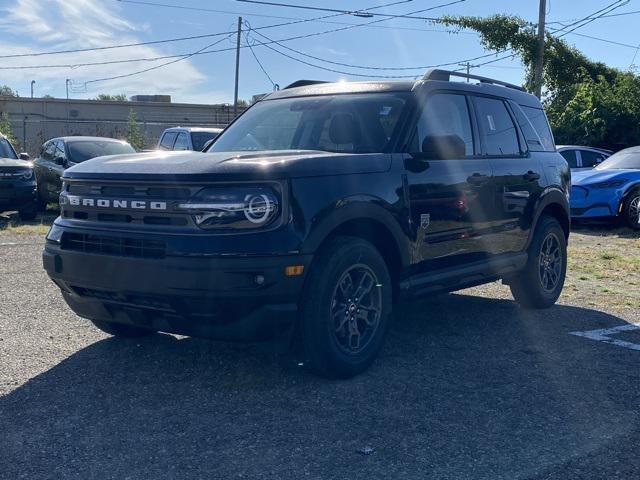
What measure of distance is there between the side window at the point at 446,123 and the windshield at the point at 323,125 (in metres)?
0.22

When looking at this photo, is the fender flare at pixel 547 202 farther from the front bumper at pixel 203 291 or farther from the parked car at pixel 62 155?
the parked car at pixel 62 155

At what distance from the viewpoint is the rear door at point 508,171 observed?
6180mm

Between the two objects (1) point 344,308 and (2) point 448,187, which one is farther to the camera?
(2) point 448,187

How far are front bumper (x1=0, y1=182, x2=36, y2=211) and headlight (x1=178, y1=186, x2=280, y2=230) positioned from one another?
1078cm

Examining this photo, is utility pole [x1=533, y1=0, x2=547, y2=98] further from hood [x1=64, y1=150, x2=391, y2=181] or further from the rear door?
hood [x1=64, y1=150, x2=391, y2=181]

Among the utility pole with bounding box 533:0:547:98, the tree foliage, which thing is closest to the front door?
the tree foliage

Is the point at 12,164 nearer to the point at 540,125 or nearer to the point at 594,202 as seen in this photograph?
the point at 540,125

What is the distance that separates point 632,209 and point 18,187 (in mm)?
10933

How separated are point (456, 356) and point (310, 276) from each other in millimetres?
1518

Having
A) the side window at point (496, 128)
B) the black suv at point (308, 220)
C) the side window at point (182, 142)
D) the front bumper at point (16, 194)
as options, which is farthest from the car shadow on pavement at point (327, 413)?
the side window at point (182, 142)

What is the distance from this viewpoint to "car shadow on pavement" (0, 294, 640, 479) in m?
3.59

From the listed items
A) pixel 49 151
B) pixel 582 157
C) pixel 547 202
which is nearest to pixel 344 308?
pixel 547 202

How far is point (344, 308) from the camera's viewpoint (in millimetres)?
4793

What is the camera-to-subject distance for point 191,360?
5172 mm
